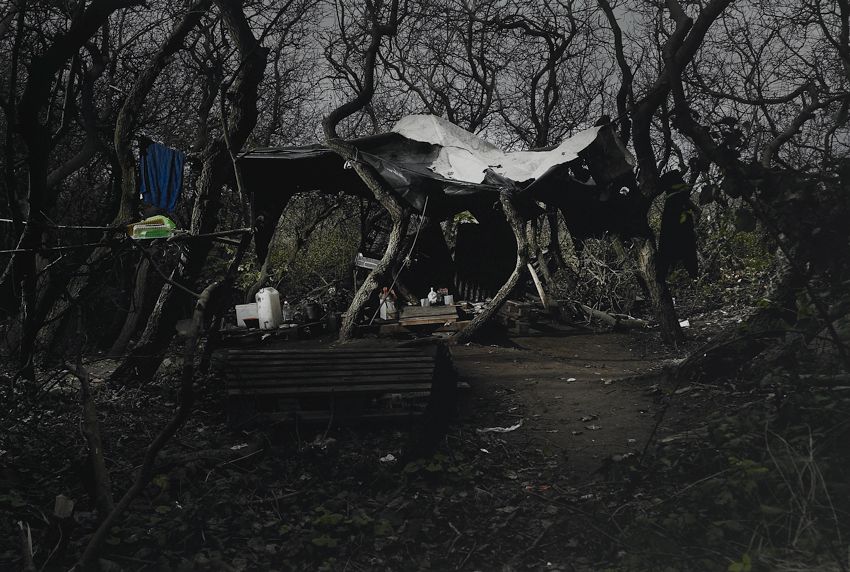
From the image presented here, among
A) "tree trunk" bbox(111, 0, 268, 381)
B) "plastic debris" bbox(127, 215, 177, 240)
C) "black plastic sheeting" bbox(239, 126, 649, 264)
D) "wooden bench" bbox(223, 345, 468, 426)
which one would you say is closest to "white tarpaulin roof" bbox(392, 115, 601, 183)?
"black plastic sheeting" bbox(239, 126, 649, 264)

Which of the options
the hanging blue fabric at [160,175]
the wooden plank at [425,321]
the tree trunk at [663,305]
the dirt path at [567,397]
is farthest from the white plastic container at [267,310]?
the tree trunk at [663,305]

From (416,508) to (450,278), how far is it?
34.9 ft

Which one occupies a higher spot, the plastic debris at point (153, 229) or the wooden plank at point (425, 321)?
the plastic debris at point (153, 229)

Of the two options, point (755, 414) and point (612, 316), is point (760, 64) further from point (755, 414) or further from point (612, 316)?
point (755, 414)

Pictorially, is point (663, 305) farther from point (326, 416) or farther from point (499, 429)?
point (326, 416)

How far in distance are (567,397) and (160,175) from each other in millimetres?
6136

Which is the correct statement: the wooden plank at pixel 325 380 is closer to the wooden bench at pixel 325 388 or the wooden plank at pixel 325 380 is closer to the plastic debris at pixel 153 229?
the wooden bench at pixel 325 388

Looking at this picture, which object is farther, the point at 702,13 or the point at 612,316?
the point at 612,316

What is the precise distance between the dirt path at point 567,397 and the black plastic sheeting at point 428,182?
2412 mm

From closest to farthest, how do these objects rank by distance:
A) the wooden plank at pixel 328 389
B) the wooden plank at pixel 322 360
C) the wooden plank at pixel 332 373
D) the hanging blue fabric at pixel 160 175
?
the wooden plank at pixel 328 389 < the wooden plank at pixel 332 373 < the wooden plank at pixel 322 360 < the hanging blue fabric at pixel 160 175

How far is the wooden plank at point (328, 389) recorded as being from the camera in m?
5.28

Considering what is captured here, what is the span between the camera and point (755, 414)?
4230 millimetres

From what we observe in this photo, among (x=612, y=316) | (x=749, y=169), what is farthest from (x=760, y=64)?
(x=749, y=169)

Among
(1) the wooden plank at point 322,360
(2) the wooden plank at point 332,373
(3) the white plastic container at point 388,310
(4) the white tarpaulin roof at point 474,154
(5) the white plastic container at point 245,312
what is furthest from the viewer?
(5) the white plastic container at point 245,312
